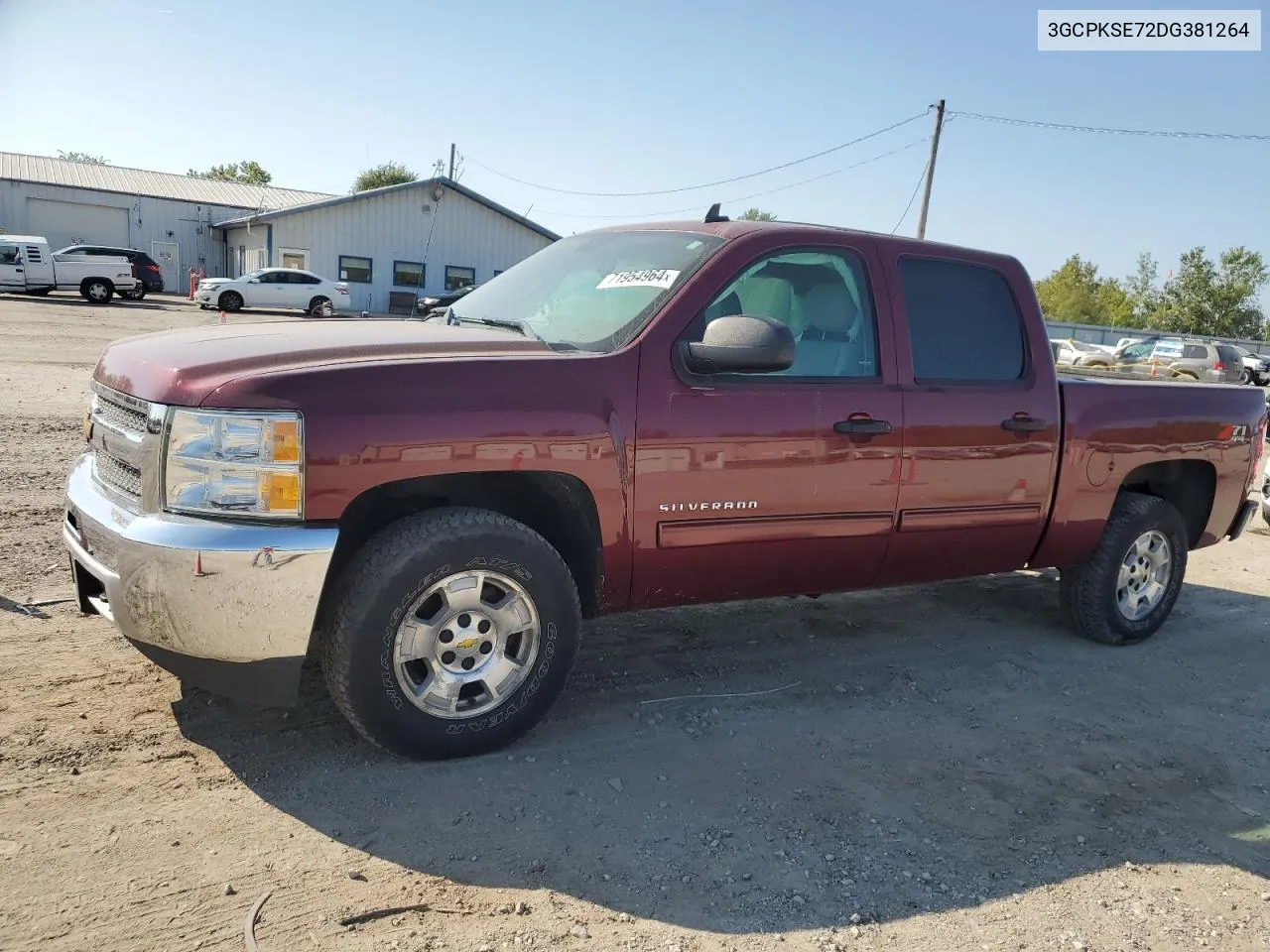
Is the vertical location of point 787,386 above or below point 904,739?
above

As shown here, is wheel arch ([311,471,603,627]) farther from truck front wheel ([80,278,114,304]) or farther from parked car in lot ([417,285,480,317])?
truck front wheel ([80,278,114,304])

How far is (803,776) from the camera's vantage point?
354 centimetres

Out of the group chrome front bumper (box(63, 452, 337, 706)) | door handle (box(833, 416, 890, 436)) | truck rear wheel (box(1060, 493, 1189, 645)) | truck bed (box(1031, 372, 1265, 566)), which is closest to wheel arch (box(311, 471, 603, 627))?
chrome front bumper (box(63, 452, 337, 706))

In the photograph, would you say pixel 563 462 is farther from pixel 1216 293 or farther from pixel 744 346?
pixel 1216 293

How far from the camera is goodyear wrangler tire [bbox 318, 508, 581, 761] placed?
10.4ft

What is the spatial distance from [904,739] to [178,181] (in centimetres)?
5031

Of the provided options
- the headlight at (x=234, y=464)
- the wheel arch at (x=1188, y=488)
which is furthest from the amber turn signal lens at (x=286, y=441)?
the wheel arch at (x=1188, y=488)

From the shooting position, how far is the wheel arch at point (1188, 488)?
17.7ft

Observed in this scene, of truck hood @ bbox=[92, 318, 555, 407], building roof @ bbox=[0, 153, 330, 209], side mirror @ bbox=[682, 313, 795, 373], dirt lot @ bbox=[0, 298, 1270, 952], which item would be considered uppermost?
building roof @ bbox=[0, 153, 330, 209]

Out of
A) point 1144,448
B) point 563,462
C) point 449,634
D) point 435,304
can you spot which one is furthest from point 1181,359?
point 449,634

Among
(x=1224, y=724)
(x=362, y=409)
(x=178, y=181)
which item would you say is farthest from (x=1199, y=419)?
(x=178, y=181)

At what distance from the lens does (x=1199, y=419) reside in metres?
5.32

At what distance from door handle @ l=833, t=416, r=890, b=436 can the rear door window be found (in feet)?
1.08

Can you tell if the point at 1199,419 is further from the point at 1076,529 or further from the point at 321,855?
the point at 321,855
